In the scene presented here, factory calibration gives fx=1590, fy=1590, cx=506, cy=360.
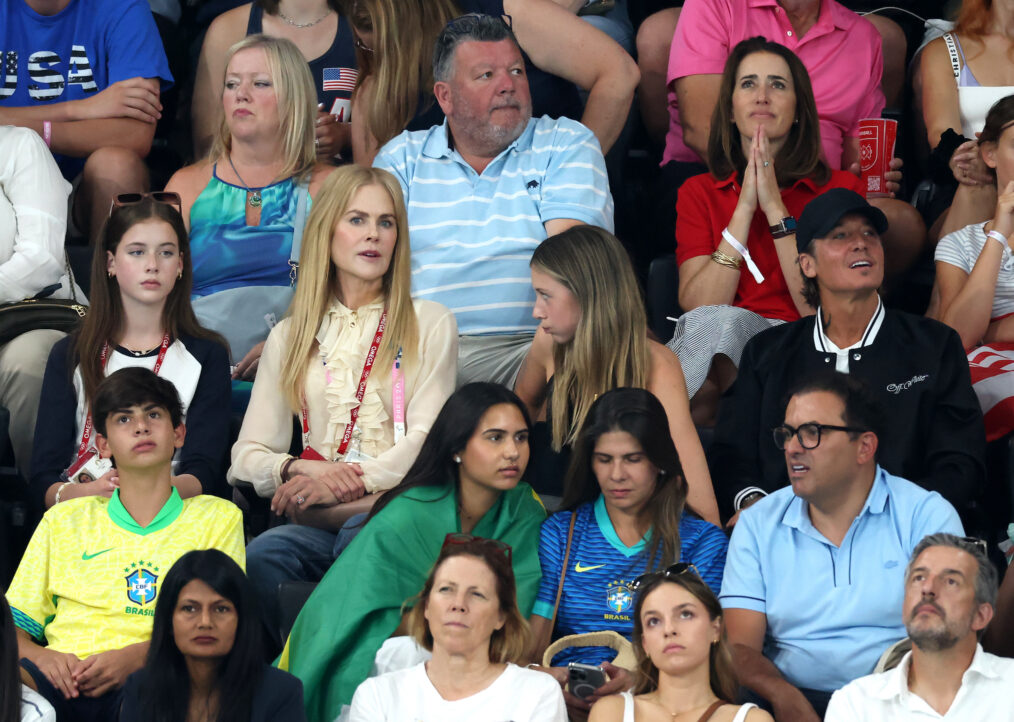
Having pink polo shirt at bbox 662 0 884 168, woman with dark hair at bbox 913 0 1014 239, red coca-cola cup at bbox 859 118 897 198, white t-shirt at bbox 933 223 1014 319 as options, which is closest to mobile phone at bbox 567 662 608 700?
white t-shirt at bbox 933 223 1014 319

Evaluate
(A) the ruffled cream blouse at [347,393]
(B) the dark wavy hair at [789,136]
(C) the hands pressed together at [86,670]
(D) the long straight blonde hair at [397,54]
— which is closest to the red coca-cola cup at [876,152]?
(B) the dark wavy hair at [789,136]

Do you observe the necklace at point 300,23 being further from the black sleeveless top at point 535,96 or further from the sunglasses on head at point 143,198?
the sunglasses on head at point 143,198

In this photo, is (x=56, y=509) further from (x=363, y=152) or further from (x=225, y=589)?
(x=363, y=152)

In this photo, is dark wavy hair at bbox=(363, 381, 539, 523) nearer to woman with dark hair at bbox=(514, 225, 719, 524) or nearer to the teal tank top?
woman with dark hair at bbox=(514, 225, 719, 524)

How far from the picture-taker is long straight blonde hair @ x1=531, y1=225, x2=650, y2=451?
3.89 meters

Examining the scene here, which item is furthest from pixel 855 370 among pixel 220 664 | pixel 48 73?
pixel 48 73

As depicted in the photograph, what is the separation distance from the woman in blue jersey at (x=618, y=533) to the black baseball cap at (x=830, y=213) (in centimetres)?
80

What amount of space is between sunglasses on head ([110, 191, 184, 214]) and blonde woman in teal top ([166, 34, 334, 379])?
0.33m

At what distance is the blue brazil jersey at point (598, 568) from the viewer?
3.46 metres

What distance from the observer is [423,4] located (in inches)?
198

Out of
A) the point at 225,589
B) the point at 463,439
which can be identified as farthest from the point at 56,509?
the point at 463,439

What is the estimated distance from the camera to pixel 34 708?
313cm

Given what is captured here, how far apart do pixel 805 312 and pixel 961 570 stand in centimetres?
151

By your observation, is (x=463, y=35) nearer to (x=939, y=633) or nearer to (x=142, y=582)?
(x=142, y=582)
